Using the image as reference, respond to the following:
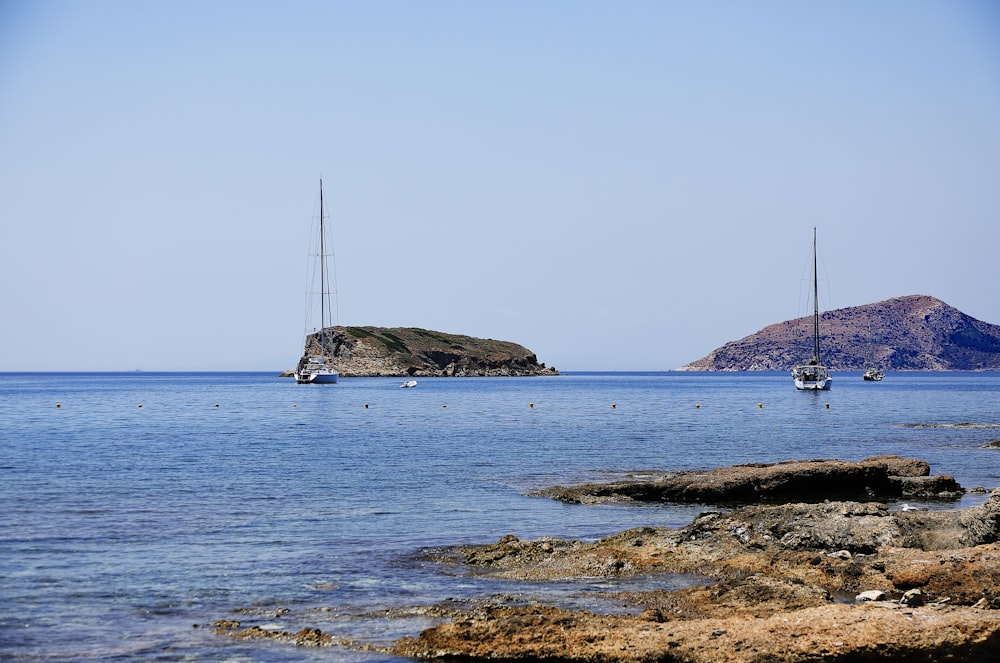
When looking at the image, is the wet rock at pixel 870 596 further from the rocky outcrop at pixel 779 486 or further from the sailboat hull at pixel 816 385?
the sailboat hull at pixel 816 385

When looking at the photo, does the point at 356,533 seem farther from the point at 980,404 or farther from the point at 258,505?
the point at 980,404

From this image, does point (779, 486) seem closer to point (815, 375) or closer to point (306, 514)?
point (306, 514)

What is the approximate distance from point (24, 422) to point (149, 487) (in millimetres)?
43074

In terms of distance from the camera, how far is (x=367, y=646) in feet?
40.6

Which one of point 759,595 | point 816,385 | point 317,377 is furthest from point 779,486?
point 317,377

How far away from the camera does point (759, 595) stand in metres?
13.5

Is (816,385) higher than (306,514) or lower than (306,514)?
higher

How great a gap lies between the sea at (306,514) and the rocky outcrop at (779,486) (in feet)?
3.48

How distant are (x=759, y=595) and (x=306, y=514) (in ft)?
45.1

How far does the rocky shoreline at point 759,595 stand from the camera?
424 inches

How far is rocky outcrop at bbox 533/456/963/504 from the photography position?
84.8 ft

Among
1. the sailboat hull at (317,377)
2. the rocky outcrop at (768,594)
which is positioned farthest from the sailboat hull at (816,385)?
the rocky outcrop at (768,594)

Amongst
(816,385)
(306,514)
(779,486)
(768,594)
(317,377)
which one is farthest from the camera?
(317,377)

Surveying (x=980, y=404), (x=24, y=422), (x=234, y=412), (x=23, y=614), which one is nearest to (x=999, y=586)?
(x=23, y=614)
